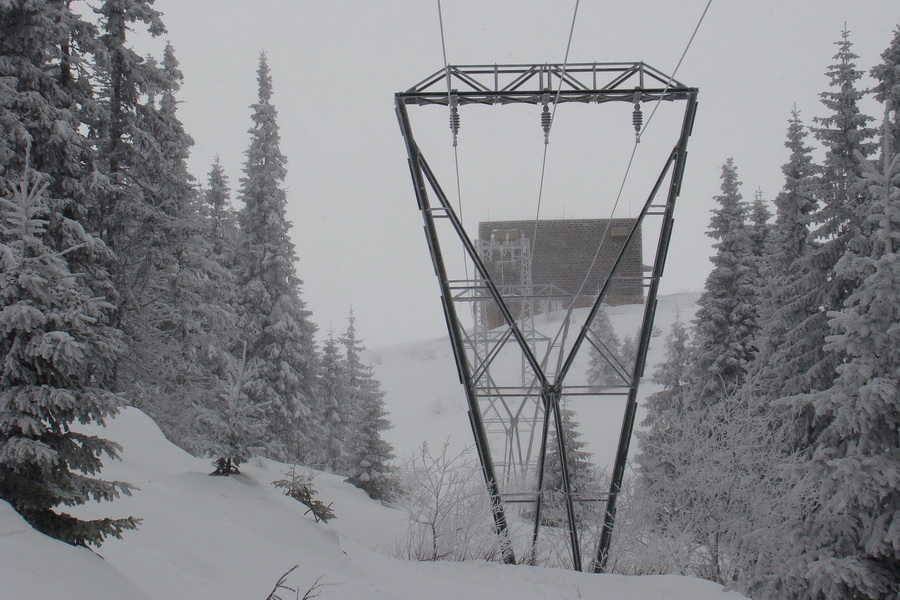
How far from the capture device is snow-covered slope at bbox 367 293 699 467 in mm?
41784

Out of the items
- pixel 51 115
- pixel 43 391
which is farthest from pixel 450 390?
pixel 43 391

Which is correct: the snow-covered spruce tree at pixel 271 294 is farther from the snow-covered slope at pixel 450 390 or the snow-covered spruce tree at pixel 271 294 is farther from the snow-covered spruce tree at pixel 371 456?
the snow-covered slope at pixel 450 390

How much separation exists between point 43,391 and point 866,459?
1131 cm

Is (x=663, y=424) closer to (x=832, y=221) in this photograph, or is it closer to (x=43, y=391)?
(x=832, y=221)

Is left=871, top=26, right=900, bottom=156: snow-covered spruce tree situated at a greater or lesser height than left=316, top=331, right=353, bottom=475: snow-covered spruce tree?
greater

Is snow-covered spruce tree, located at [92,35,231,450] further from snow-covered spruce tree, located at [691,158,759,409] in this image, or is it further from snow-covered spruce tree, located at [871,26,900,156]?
snow-covered spruce tree, located at [871,26,900,156]

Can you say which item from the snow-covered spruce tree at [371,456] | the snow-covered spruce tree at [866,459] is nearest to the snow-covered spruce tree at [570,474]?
the snow-covered spruce tree at [371,456]

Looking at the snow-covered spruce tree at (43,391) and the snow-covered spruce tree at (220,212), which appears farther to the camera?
the snow-covered spruce tree at (220,212)

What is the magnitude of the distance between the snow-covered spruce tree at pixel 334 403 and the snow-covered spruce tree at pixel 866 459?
2512 cm

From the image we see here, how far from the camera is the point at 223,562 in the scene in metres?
8.25

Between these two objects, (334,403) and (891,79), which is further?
(334,403)

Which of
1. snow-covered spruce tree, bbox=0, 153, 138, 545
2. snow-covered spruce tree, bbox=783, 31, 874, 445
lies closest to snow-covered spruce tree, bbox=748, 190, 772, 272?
snow-covered spruce tree, bbox=783, 31, 874, 445

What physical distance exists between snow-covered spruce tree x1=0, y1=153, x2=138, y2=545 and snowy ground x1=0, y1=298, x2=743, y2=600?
0.28 meters

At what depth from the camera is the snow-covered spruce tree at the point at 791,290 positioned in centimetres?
1686
